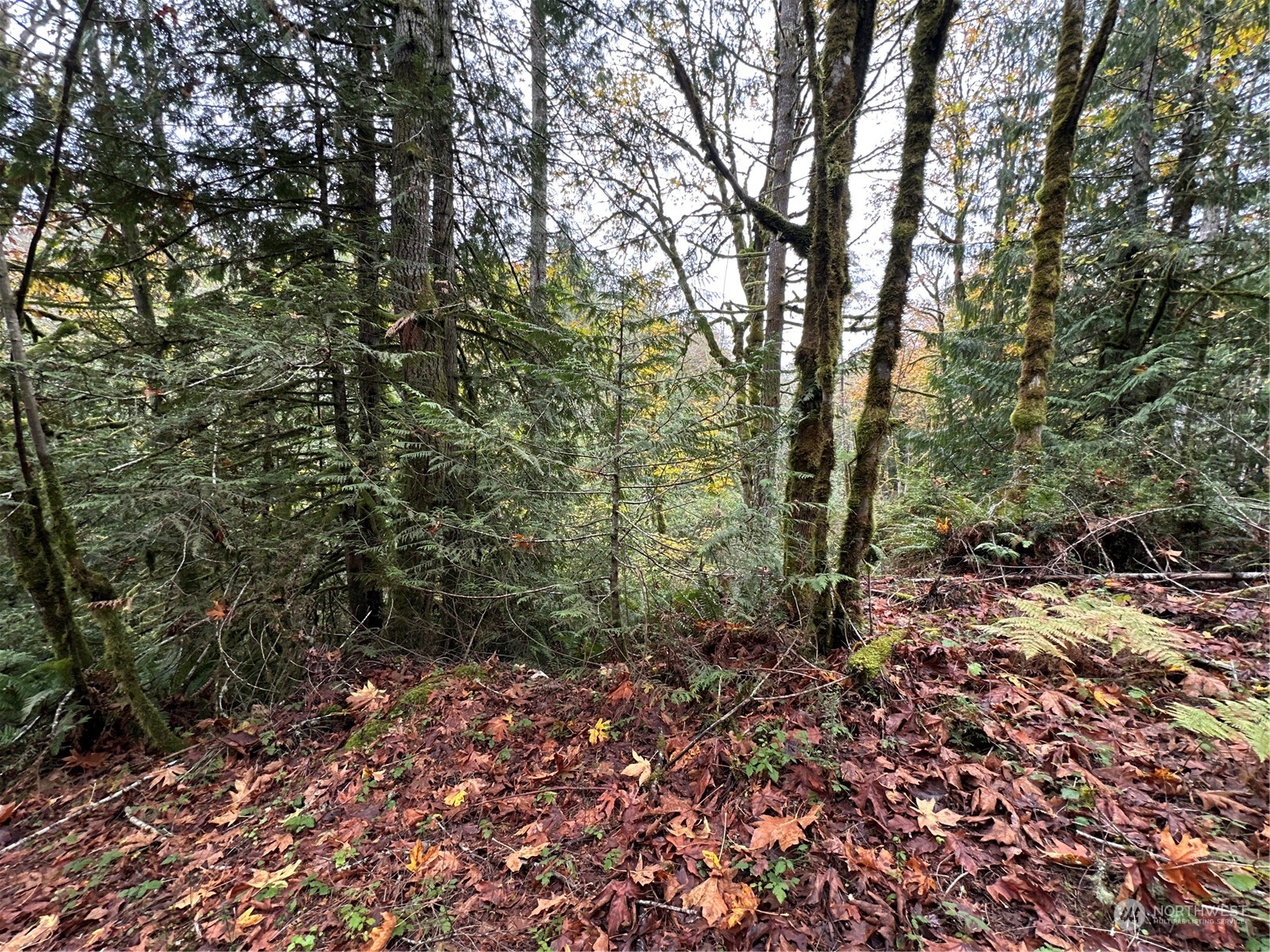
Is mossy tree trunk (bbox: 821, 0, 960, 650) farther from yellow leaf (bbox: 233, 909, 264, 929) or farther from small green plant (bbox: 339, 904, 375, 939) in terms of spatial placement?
yellow leaf (bbox: 233, 909, 264, 929)

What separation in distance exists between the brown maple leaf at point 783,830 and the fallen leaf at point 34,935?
11.8 ft

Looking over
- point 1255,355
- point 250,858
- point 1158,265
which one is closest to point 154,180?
point 250,858

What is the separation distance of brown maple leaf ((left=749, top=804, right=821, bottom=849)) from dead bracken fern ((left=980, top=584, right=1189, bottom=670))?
163cm

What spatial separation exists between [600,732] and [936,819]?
1990 millimetres

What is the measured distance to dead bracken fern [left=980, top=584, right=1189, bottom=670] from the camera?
2.53 meters

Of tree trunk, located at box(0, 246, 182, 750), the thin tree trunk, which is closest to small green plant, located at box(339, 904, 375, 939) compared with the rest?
tree trunk, located at box(0, 246, 182, 750)

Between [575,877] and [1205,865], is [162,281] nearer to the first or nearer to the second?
[575,877]

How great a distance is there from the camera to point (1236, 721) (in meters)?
1.99

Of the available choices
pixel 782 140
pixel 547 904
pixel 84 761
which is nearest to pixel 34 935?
pixel 84 761

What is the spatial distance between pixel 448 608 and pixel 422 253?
3.52 metres

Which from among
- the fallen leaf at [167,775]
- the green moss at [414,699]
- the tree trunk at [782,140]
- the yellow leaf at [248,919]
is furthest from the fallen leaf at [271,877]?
the tree trunk at [782,140]

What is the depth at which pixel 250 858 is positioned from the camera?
→ 2.73 meters
